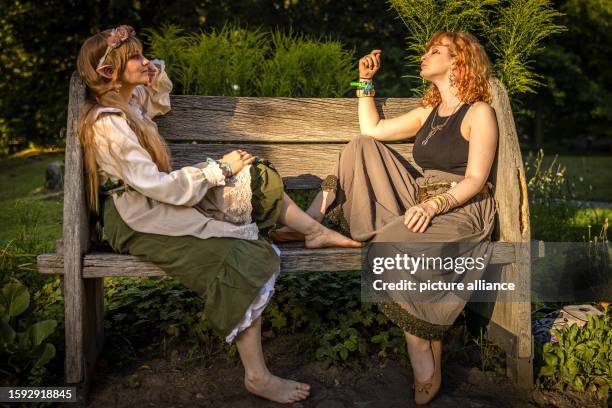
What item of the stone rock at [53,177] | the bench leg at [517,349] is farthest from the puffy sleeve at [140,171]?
the stone rock at [53,177]

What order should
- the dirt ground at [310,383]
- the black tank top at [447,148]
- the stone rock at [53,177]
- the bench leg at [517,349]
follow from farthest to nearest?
the stone rock at [53,177] → the black tank top at [447,148] → the bench leg at [517,349] → the dirt ground at [310,383]

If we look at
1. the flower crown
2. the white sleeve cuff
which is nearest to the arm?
the white sleeve cuff

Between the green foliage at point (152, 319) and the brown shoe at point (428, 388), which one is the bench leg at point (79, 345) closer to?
the green foliage at point (152, 319)

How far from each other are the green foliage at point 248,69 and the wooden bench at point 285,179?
0.43 m

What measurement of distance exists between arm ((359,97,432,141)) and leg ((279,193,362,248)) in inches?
31.3

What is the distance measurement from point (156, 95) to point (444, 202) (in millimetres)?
1601

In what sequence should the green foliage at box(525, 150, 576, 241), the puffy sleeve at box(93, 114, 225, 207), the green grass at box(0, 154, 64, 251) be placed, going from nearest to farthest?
the puffy sleeve at box(93, 114, 225, 207) → the green grass at box(0, 154, 64, 251) → the green foliage at box(525, 150, 576, 241)

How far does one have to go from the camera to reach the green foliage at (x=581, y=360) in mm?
3059

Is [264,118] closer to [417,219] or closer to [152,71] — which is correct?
[152,71]

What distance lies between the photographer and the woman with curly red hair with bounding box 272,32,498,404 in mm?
2945

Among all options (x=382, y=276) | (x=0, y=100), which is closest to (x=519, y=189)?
(x=382, y=276)

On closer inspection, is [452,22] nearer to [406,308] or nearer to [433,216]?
[433,216]

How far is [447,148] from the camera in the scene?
3.30m

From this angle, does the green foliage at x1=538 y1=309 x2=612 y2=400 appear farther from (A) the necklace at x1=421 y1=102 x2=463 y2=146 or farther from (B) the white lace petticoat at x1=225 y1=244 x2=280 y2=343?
(B) the white lace petticoat at x1=225 y1=244 x2=280 y2=343
